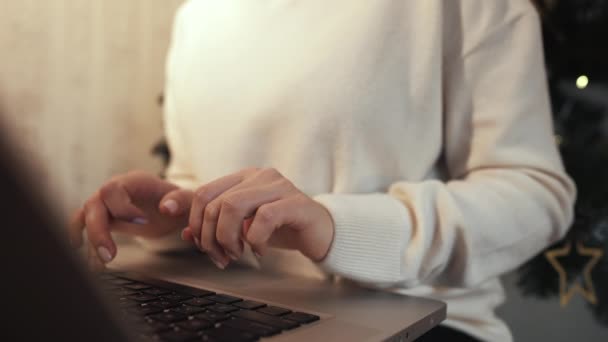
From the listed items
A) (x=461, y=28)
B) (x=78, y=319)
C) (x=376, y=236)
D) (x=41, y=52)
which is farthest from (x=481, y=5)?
(x=41, y=52)

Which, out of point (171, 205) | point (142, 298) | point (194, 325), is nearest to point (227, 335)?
point (194, 325)

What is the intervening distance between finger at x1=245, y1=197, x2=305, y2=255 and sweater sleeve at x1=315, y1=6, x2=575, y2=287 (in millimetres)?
59

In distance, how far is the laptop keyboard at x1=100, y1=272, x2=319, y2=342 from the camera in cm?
32

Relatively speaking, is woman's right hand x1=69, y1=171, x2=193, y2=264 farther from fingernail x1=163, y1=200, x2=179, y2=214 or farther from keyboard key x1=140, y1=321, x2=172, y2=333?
keyboard key x1=140, y1=321, x2=172, y2=333

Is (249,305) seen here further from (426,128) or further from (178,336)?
(426,128)

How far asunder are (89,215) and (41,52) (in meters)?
0.58

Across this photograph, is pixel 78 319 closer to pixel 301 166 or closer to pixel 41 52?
pixel 301 166

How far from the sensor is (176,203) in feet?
1.88

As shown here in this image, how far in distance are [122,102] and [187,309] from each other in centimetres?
92

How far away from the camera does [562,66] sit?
104 cm

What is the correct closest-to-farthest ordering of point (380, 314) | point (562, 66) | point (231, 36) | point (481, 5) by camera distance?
point (380, 314), point (481, 5), point (231, 36), point (562, 66)

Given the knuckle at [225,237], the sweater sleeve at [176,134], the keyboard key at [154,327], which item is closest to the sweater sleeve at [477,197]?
the knuckle at [225,237]

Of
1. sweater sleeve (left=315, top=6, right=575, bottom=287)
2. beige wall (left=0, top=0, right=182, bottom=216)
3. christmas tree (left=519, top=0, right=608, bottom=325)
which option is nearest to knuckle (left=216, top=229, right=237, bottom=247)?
sweater sleeve (left=315, top=6, right=575, bottom=287)

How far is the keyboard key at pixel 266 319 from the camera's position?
1.19ft
